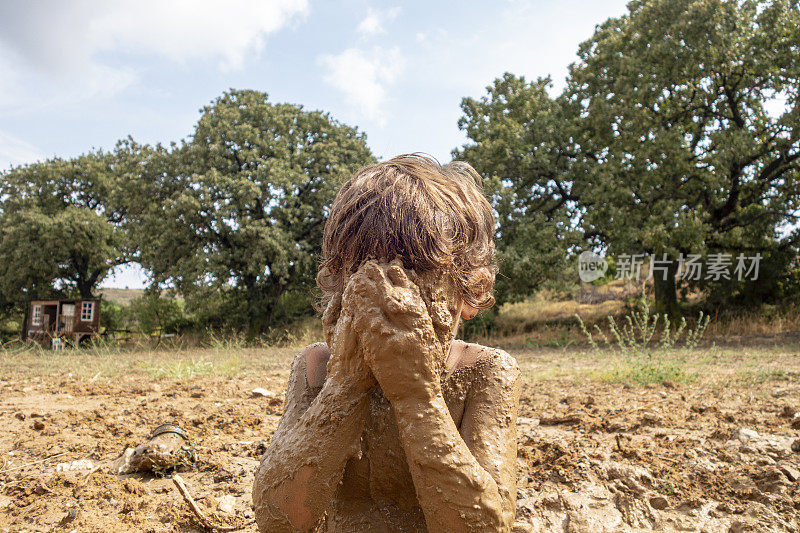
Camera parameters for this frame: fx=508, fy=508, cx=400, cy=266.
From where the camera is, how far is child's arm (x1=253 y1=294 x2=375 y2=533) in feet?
4.33

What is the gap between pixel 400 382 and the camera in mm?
1234

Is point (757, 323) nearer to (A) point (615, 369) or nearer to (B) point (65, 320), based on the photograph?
(A) point (615, 369)

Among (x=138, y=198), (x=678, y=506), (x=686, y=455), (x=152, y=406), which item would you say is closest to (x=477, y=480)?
(x=678, y=506)

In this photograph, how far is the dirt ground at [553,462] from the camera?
239cm

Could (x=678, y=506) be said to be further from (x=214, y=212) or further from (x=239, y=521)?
(x=214, y=212)

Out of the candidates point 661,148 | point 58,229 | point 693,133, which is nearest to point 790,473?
point 661,148

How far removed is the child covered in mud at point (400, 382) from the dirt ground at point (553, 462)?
109 cm

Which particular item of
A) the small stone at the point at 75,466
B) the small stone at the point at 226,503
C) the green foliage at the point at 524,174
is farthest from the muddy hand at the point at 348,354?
the green foliage at the point at 524,174

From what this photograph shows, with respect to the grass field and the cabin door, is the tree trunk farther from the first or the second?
the cabin door

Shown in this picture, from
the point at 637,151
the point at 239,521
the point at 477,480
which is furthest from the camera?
the point at 637,151

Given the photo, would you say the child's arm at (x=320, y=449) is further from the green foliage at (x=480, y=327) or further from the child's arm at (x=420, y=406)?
the green foliage at (x=480, y=327)

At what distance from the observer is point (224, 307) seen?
19.0 metres

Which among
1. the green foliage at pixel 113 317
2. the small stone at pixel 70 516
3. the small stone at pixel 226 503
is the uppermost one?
the small stone at pixel 226 503

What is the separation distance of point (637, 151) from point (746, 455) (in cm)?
1224
